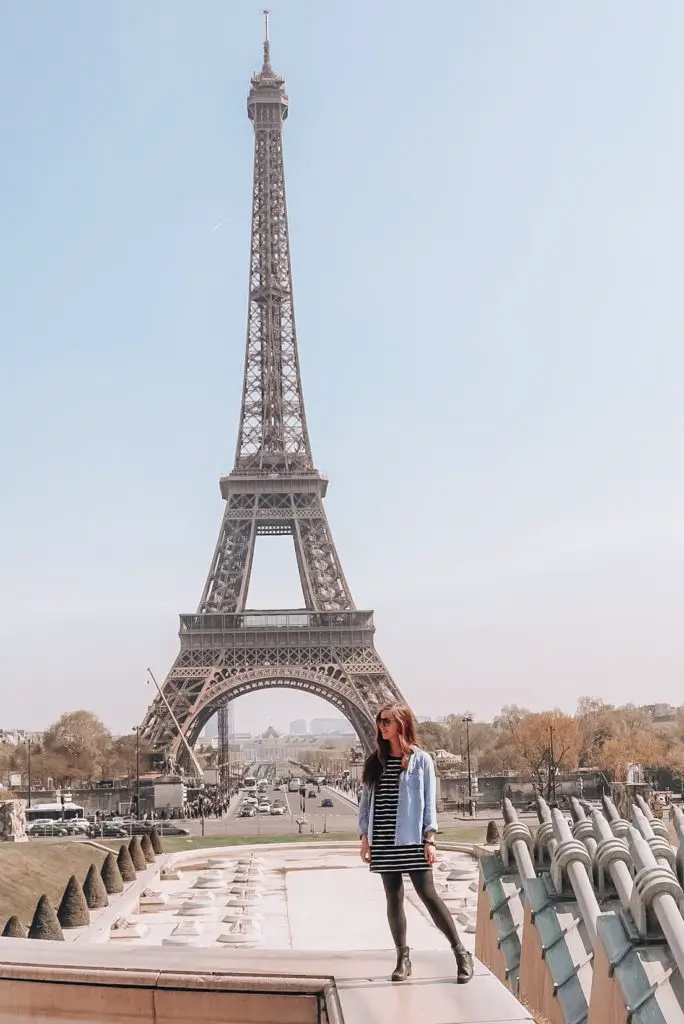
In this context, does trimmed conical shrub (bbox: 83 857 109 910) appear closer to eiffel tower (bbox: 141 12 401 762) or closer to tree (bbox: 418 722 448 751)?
eiffel tower (bbox: 141 12 401 762)

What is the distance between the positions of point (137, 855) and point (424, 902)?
34.5 meters

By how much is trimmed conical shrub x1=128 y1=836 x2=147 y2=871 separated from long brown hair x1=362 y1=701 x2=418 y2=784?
111 feet

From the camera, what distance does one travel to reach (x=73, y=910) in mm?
26656

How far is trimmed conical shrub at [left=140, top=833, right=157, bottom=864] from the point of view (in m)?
40.2

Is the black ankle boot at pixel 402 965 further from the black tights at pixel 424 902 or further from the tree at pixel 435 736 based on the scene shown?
the tree at pixel 435 736

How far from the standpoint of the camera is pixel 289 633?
75125mm

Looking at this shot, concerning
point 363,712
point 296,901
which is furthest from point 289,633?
point 296,901

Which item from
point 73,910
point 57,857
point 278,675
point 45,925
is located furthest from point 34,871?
point 278,675

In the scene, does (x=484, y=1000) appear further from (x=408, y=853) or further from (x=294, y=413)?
Answer: (x=294, y=413)

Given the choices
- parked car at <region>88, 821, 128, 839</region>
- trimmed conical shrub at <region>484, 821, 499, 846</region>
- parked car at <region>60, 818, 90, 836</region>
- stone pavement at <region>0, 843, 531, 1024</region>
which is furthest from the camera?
parked car at <region>60, 818, 90, 836</region>

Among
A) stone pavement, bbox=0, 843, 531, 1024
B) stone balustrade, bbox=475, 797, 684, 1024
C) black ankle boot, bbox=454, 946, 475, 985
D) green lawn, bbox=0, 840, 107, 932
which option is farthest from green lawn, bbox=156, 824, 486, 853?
black ankle boot, bbox=454, 946, 475, 985

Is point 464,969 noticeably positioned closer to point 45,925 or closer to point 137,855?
point 45,925

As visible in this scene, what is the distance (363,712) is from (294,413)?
25259 mm

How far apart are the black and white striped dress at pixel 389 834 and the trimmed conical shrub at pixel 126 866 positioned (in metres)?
31.1
